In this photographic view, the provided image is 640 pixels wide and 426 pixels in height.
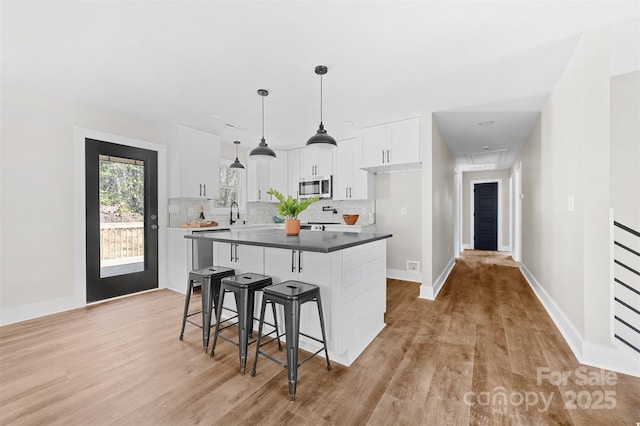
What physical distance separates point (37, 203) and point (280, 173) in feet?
12.0

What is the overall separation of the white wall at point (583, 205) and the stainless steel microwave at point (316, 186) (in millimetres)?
3184

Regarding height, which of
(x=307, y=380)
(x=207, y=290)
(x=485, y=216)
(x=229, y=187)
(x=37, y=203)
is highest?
(x=229, y=187)

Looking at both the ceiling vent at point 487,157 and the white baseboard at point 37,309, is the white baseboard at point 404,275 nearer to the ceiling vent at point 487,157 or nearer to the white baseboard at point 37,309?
the ceiling vent at point 487,157

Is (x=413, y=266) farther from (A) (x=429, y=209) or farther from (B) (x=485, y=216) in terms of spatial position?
(B) (x=485, y=216)

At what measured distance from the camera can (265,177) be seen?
581 centimetres

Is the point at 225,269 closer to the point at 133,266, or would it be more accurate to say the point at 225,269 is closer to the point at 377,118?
the point at 133,266

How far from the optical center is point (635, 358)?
194 centimetres

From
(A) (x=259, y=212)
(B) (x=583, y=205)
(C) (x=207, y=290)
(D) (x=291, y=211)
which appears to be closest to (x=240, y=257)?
(C) (x=207, y=290)

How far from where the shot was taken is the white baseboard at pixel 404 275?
4610 millimetres

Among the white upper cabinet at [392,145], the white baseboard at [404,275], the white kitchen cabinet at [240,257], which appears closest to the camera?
the white kitchen cabinet at [240,257]

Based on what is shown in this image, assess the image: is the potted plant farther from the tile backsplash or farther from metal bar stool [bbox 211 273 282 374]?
the tile backsplash

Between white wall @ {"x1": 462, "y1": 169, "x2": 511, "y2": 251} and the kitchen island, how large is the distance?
7012mm

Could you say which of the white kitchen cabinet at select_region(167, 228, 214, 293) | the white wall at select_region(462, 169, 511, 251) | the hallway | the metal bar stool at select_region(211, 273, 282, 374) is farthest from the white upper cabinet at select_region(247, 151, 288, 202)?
the white wall at select_region(462, 169, 511, 251)

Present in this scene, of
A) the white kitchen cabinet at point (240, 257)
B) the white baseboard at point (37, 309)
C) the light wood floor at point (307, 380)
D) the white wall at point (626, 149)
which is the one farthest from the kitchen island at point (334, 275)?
the white baseboard at point (37, 309)
